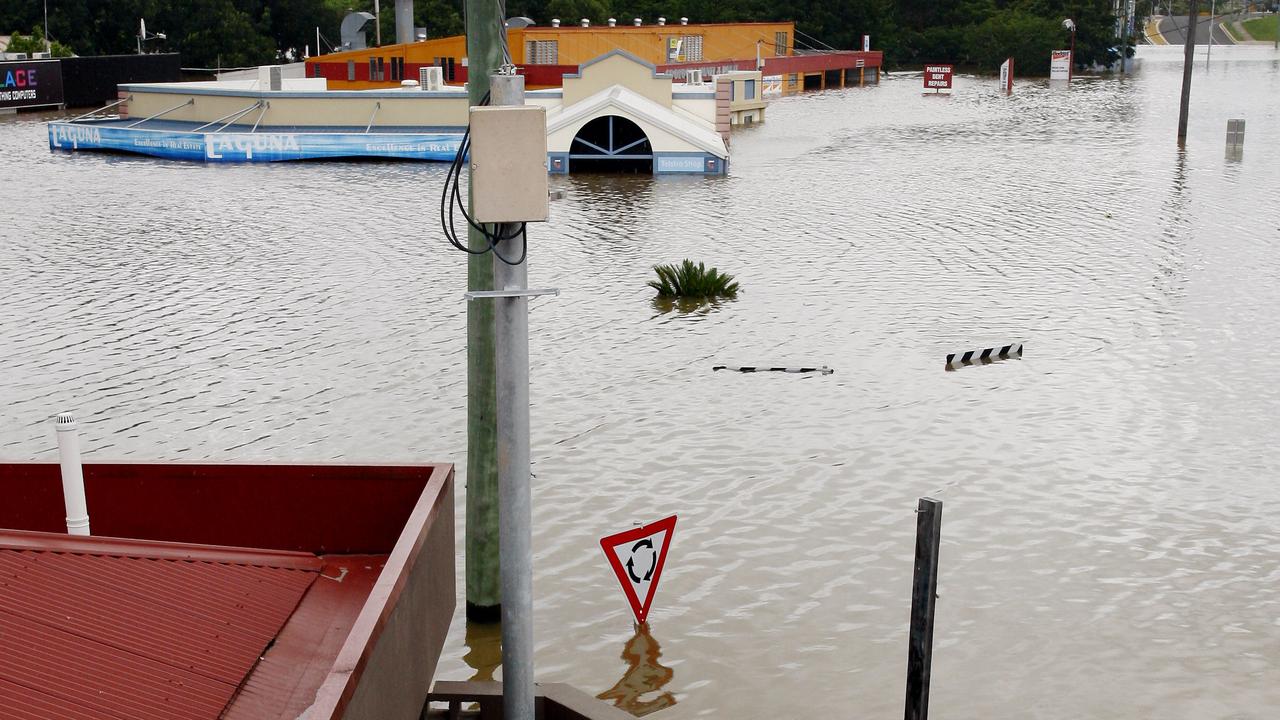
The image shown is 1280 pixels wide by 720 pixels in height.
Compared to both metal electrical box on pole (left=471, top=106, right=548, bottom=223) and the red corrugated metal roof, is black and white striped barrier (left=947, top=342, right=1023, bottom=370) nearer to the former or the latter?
metal electrical box on pole (left=471, top=106, right=548, bottom=223)

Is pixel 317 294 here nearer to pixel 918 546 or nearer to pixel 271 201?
pixel 271 201

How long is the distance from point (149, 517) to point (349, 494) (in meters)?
0.98

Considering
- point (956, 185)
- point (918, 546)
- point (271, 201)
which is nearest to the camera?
point (918, 546)

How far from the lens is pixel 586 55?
5344 cm

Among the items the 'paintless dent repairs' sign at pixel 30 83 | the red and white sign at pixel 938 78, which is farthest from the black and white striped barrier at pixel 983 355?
Result: the red and white sign at pixel 938 78

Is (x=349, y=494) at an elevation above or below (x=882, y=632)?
above

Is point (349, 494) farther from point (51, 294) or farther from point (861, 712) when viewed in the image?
point (51, 294)

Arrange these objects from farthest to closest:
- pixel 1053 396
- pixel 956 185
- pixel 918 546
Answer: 1. pixel 956 185
2. pixel 1053 396
3. pixel 918 546

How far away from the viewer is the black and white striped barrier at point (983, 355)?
1557 cm

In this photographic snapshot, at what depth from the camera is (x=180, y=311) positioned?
730 inches

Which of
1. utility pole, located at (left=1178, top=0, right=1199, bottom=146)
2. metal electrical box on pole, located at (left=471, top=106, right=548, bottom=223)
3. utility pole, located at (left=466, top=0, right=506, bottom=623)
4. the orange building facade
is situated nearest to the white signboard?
the orange building facade

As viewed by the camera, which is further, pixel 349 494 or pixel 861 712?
pixel 861 712

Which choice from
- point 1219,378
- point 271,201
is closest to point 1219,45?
point 271,201

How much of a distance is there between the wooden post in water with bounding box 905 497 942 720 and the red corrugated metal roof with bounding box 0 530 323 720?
113 inches
